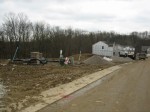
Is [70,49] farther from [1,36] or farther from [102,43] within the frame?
[1,36]

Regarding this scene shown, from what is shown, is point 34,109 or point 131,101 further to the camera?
point 131,101

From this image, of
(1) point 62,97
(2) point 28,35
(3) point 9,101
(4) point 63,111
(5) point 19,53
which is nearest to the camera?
(4) point 63,111

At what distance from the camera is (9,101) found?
1267 centimetres

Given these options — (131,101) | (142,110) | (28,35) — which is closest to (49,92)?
(131,101)

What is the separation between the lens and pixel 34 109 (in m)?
11.1

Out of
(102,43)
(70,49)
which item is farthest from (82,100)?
(102,43)

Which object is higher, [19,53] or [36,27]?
[36,27]

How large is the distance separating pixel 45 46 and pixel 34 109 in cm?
9128

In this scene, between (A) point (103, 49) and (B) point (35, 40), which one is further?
(A) point (103, 49)

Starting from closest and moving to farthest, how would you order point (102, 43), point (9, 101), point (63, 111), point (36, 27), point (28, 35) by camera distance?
point (63, 111)
point (9, 101)
point (28, 35)
point (36, 27)
point (102, 43)

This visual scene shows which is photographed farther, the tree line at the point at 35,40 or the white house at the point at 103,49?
the white house at the point at 103,49

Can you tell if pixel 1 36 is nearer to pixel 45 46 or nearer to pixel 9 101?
pixel 45 46

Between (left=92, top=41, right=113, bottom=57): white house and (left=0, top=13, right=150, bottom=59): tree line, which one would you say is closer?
(left=0, top=13, right=150, bottom=59): tree line

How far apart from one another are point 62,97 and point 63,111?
357 cm
